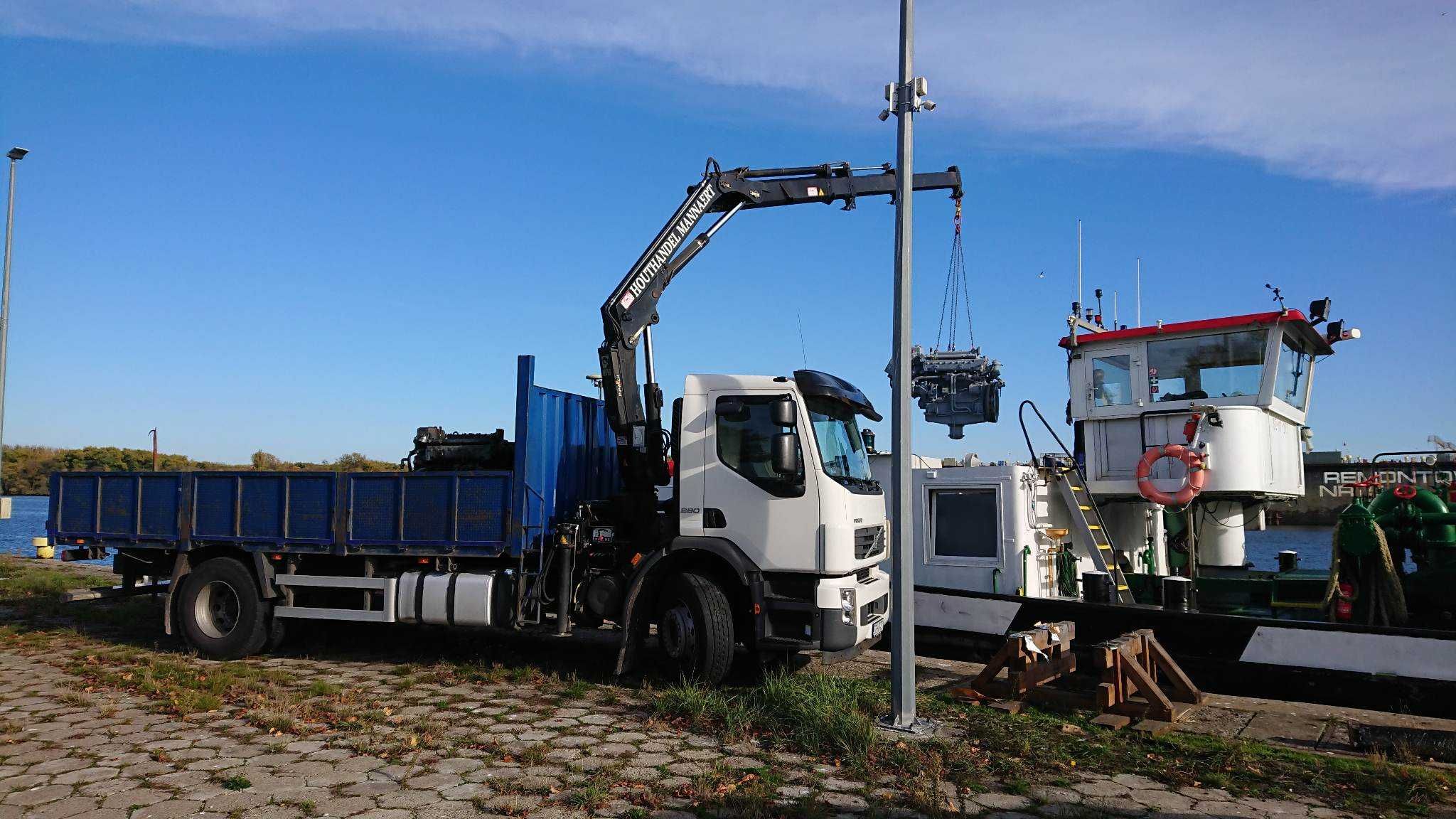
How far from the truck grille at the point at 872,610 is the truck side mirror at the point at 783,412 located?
178 centimetres

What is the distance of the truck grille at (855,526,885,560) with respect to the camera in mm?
8609

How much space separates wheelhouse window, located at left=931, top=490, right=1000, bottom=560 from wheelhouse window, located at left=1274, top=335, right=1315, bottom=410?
3464 mm

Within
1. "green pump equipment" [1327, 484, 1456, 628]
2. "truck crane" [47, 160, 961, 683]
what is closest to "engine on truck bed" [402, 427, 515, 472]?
"truck crane" [47, 160, 961, 683]

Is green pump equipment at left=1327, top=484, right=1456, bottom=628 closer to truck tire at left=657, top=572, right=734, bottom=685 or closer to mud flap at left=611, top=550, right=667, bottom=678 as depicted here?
truck tire at left=657, top=572, right=734, bottom=685

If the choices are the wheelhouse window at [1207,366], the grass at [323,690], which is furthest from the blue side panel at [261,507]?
the wheelhouse window at [1207,366]

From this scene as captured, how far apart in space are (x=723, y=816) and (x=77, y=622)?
1140cm

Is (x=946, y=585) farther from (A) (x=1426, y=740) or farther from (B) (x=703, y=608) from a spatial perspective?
(A) (x=1426, y=740)

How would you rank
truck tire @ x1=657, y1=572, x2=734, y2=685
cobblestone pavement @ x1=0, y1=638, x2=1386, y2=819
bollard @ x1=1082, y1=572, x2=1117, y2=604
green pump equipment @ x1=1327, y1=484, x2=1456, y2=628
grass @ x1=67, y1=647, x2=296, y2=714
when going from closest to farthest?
cobblestone pavement @ x1=0, y1=638, x2=1386, y2=819 → grass @ x1=67, y1=647, x2=296, y2=714 → truck tire @ x1=657, y1=572, x2=734, y2=685 → green pump equipment @ x1=1327, y1=484, x2=1456, y2=628 → bollard @ x1=1082, y1=572, x2=1117, y2=604

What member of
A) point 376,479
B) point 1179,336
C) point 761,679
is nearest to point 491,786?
point 761,679

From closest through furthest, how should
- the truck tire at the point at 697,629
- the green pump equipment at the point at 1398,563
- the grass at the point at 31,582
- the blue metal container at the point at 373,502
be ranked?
the truck tire at the point at 697,629 < the green pump equipment at the point at 1398,563 < the blue metal container at the point at 373,502 < the grass at the point at 31,582

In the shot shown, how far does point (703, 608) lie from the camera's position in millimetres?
8406

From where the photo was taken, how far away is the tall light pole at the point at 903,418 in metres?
7.09

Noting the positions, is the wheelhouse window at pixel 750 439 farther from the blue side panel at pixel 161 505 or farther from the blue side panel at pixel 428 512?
the blue side panel at pixel 161 505

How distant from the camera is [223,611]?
10758mm
